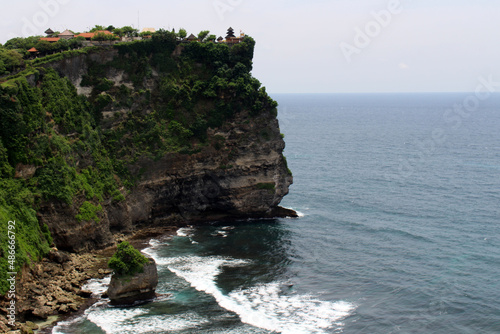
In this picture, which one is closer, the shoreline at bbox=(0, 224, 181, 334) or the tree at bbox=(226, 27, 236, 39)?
the shoreline at bbox=(0, 224, 181, 334)

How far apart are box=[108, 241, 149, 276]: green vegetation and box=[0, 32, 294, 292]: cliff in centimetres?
1070

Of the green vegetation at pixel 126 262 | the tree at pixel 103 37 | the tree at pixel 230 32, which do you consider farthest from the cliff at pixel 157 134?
the green vegetation at pixel 126 262

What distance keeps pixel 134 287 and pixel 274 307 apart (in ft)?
44.7

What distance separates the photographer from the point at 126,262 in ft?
163

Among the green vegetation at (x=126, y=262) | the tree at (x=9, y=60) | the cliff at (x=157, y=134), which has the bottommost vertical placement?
the green vegetation at (x=126, y=262)

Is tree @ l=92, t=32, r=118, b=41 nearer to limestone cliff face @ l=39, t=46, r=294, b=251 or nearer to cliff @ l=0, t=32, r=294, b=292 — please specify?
cliff @ l=0, t=32, r=294, b=292

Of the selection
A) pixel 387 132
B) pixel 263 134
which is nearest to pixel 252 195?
pixel 263 134

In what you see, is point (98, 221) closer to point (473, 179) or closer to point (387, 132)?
point (473, 179)

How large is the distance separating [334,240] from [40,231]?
36157mm

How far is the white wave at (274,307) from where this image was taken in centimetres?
4481

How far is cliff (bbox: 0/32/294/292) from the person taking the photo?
6151 cm

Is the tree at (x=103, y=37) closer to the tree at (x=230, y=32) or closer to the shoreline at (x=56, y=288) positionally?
the tree at (x=230, y=32)
